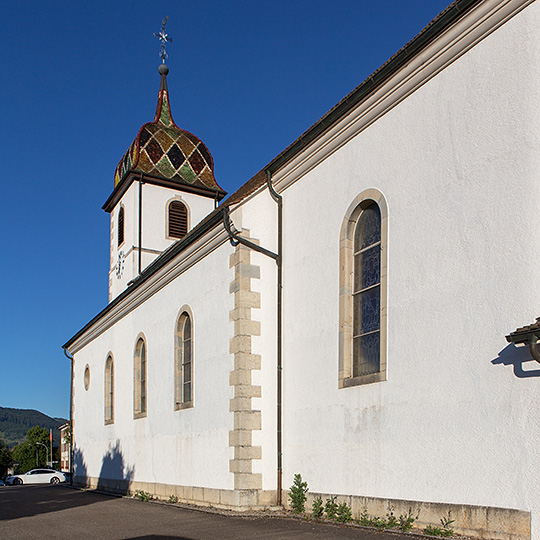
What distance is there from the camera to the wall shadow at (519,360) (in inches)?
269

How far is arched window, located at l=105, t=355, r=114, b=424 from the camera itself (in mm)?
21844

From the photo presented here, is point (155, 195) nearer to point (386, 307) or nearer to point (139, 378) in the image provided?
point (139, 378)

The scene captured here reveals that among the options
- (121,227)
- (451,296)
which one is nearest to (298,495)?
(451,296)

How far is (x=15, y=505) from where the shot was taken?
52.4 feet

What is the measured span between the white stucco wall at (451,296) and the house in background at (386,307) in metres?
0.02

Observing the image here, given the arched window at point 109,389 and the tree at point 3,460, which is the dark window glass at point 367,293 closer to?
the arched window at point 109,389

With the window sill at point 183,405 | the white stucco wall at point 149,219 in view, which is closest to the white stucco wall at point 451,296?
the window sill at point 183,405

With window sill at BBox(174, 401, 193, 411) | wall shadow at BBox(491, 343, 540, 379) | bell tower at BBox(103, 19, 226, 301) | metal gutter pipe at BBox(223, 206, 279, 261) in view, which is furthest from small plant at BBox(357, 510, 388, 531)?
bell tower at BBox(103, 19, 226, 301)

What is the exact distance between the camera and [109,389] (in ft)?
72.9

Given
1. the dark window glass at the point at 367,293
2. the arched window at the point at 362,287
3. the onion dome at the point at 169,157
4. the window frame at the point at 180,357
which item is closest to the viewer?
the arched window at the point at 362,287

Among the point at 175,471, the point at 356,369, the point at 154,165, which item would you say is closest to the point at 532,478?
the point at 356,369

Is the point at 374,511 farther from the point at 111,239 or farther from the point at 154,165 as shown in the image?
the point at 111,239

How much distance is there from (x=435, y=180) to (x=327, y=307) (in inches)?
117

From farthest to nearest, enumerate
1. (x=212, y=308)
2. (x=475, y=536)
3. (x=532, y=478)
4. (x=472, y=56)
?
(x=212, y=308), (x=472, y=56), (x=475, y=536), (x=532, y=478)
